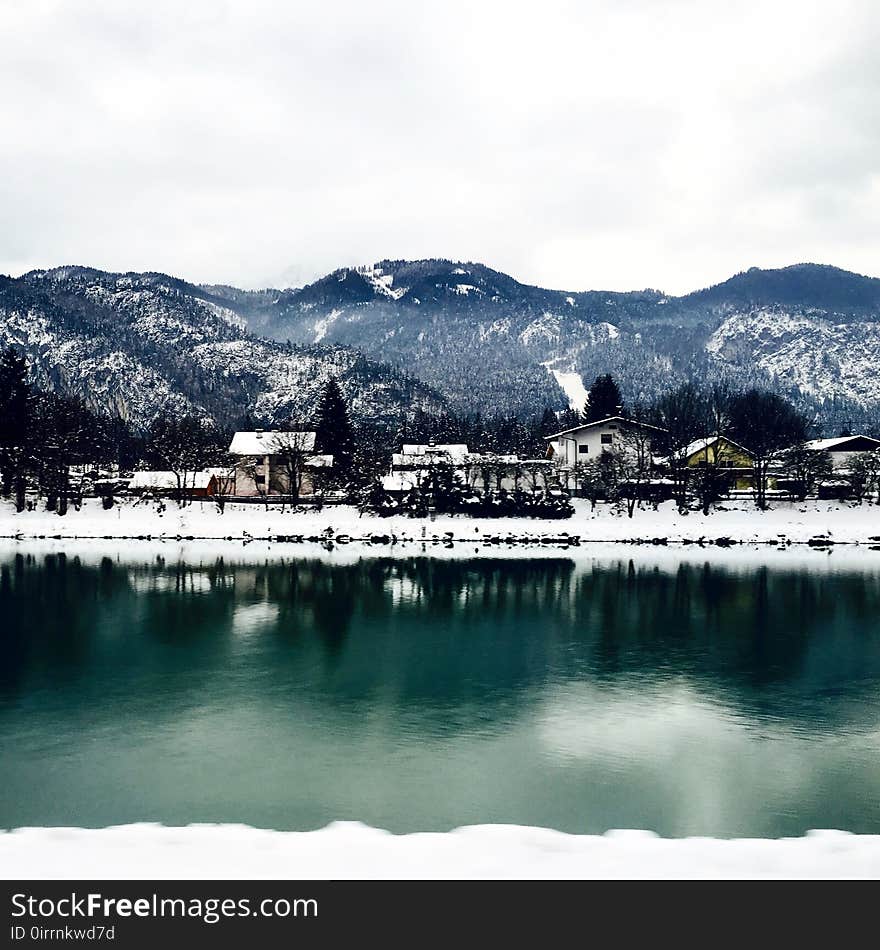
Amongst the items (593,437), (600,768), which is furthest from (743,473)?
(600,768)

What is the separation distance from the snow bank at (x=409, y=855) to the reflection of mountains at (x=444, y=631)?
8.45 metres

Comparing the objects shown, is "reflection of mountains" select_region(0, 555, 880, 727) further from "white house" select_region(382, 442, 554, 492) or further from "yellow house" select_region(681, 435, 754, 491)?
"yellow house" select_region(681, 435, 754, 491)

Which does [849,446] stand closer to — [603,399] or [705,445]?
[705,445]

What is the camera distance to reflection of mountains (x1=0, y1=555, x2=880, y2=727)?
20703 mm

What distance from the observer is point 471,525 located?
5878 cm

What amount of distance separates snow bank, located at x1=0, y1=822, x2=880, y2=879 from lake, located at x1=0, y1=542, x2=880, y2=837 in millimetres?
2418

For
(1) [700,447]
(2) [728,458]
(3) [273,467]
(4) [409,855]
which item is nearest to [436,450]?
(3) [273,467]

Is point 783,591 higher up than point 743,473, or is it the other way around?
point 743,473

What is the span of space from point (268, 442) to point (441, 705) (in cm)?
6779

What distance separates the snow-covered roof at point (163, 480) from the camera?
7169 cm

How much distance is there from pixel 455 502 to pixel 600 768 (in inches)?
1905

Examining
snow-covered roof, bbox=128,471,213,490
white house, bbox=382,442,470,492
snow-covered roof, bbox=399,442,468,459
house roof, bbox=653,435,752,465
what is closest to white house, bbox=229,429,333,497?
snow-covered roof, bbox=128,471,213,490

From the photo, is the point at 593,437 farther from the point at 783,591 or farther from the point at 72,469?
the point at 72,469
